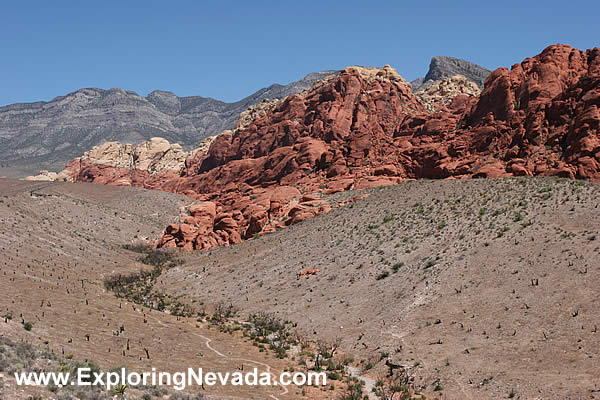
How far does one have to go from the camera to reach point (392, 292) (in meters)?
25.1

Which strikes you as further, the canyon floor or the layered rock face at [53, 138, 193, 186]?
the layered rock face at [53, 138, 193, 186]

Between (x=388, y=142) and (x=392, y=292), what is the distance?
44307 mm

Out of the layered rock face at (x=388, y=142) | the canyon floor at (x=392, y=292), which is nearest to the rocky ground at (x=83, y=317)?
the canyon floor at (x=392, y=292)

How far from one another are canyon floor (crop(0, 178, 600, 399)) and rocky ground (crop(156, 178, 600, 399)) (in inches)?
3.4

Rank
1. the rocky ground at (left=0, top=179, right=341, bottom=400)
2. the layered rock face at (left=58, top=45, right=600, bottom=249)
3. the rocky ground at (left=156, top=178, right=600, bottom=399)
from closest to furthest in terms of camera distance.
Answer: the rocky ground at (left=0, top=179, right=341, bottom=400) < the rocky ground at (left=156, top=178, right=600, bottom=399) < the layered rock face at (left=58, top=45, right=600, bottom=249)

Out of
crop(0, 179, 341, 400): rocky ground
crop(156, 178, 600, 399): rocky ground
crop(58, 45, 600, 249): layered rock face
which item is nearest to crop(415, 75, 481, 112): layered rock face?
crop(58, 45, 600, 249): layered rock face

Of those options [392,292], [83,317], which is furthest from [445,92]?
[83,317]

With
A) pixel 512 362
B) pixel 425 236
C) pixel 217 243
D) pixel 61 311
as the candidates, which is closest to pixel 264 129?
pixel 217 243

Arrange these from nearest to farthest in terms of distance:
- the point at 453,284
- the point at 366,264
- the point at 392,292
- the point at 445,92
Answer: the point at 453,284 → the point at 392,292 → the point at 366,264 → the point at 445,92

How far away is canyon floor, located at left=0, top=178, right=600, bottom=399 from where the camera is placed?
Result: 1620 centimetres

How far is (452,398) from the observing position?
593 inches

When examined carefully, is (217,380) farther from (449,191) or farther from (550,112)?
(550,112)

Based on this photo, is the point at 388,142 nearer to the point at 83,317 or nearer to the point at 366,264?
Answer: the point at 366,264

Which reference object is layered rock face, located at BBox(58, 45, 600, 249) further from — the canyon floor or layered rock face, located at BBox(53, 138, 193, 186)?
layered rock face, located at BBox(53, 138, 193, 186)
